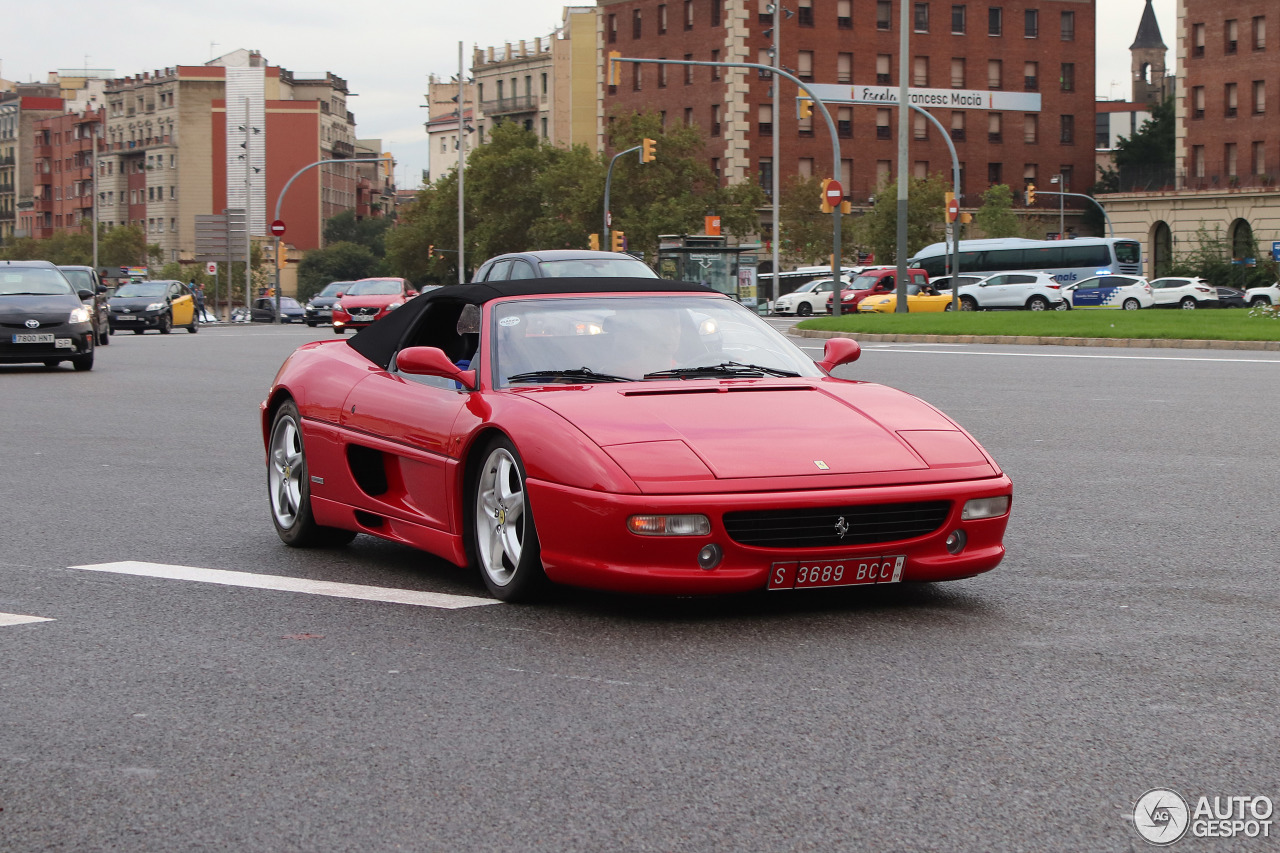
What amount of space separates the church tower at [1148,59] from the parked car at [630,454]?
558ft

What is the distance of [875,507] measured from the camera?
5656 millimetres

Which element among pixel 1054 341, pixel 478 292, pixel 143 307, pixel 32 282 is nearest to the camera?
pixel 478 292

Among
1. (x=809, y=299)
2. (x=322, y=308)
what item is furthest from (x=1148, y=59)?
(x=322, y=308)

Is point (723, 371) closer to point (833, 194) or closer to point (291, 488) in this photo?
point (291, 488)

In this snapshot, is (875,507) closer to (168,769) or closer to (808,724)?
(808,724)

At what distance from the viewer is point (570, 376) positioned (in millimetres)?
6457

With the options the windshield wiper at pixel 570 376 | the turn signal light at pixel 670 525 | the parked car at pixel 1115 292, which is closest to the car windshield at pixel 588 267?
the windshield wiper at pixel 570 376

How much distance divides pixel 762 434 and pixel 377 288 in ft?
124

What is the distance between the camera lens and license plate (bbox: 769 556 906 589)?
559cm

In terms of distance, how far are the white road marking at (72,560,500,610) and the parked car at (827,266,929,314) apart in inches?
2229

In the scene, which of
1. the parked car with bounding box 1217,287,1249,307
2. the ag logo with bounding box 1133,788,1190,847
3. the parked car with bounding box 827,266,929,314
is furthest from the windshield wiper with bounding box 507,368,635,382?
the parked car with bounding box 1217,287,1249,307

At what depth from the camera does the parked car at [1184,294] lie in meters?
65.5

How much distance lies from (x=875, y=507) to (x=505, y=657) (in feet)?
4.34

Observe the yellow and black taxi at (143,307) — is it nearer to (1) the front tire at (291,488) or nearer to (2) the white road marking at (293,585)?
(1) the front tire at (291,488)
